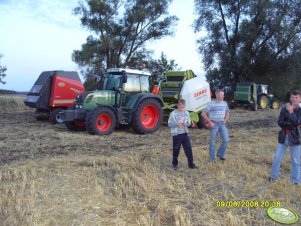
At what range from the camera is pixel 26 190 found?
5.39 meters

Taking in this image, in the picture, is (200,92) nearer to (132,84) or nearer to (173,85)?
(173,85)

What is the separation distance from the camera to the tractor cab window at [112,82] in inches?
458

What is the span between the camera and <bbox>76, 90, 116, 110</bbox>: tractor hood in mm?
11258

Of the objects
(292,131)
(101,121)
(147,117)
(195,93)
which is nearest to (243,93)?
(195,93)

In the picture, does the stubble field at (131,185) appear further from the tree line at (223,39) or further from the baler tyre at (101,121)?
the tree line at (223,39)

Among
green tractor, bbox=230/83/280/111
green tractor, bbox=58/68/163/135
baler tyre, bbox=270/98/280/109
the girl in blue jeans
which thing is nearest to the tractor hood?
green tractor, bbox=58/68/163/135

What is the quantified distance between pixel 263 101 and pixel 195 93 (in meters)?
12.5

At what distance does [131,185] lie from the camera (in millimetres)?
5602

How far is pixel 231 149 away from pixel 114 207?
15.0 feet

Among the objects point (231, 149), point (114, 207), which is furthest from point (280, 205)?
point (231, 149)

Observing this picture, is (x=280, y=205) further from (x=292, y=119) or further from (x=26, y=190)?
(x=26, y=190)

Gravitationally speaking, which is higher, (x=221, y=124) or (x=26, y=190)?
(x=221, y=124)
